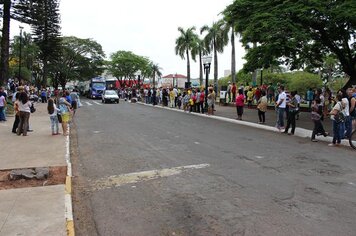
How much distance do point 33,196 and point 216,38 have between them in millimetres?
51769

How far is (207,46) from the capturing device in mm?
58031

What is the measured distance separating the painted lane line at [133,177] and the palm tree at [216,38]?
151 ft

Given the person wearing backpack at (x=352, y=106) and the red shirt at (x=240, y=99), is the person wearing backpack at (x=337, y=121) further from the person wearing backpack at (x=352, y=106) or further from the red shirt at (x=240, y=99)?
the red shirt at (x=240, y=99)

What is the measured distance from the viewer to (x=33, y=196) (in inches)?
282

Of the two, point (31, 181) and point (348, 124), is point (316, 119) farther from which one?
point (31, 181)

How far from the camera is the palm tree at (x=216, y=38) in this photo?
5519 cm

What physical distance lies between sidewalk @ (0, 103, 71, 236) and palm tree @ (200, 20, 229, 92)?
4398 centimetres

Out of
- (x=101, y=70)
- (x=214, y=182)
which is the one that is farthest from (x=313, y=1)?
(x=101, y=70)

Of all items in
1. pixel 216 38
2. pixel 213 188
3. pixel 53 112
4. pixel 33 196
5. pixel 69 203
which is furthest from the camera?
pixel 216 38

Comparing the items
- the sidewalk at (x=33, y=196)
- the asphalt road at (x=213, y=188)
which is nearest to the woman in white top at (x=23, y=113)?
the sidewalk at (x=33, y=196)

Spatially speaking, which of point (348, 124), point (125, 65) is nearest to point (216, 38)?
point (125, 65)

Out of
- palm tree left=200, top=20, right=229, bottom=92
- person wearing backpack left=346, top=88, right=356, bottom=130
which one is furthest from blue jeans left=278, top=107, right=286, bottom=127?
palm tree left=200, top=20, right=229, bottom=92

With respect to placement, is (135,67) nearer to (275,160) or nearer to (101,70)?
(101,70)

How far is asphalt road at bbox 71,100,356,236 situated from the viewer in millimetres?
5676
